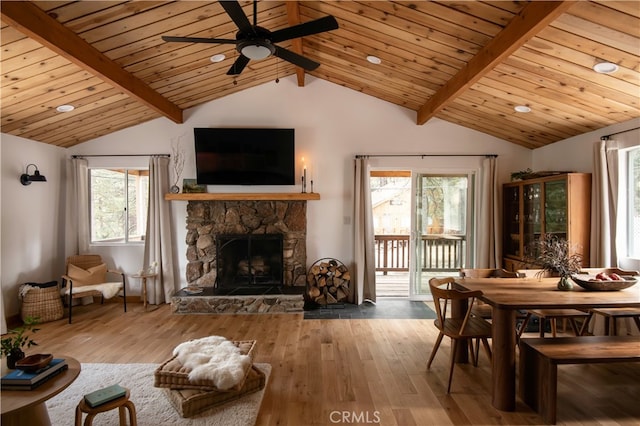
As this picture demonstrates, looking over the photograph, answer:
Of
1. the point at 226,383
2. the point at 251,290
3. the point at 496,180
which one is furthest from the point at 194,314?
the point at 496,180

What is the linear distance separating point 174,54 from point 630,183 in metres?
5.18

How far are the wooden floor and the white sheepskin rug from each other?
1.07 feet

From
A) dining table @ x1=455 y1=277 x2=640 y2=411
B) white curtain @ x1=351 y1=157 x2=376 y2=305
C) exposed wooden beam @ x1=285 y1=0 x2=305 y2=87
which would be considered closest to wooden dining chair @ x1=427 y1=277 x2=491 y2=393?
dining table @ x1=455 y1=277 x2=640 y2=411

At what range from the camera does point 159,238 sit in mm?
4914

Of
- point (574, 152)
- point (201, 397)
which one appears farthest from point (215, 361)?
point (574, 152)

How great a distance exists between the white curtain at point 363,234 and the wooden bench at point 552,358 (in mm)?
2630

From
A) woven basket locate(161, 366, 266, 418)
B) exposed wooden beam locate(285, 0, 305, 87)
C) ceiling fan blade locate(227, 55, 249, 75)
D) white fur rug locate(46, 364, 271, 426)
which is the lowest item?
white fur rug locate(46, 364, 271, 426)

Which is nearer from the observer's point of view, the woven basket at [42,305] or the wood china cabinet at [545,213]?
the wood china cabinet at [545,213]

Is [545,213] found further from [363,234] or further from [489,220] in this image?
[363,234]

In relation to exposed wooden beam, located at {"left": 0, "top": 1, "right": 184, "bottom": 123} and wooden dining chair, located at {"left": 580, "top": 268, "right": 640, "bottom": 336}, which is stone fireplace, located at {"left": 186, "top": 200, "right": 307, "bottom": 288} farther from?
wooden dining chair, located at {"left": 580, "top": 268, "right": 640, "bottom": 336}

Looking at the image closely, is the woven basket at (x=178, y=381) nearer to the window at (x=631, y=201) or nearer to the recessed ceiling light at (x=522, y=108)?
the recessed ceiling light at (x=522, y=108)

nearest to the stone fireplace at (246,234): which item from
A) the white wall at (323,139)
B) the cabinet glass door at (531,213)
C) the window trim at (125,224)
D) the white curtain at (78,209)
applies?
the white wall at (323,139)

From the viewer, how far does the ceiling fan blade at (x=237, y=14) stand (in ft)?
6.33

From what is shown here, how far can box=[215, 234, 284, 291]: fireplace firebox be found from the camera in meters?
5.00
